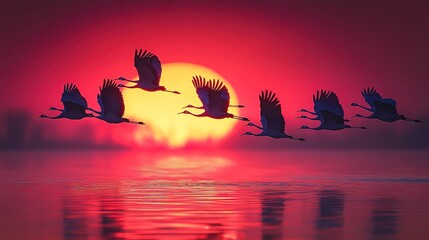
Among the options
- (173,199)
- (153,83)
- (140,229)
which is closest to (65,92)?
(153,83)

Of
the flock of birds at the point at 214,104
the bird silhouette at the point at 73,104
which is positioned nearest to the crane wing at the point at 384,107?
the flock of birds at the point at 214,104

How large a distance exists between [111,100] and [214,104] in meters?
5.80

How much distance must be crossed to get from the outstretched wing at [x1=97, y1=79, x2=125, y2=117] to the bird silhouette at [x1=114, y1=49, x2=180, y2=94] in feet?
2.74

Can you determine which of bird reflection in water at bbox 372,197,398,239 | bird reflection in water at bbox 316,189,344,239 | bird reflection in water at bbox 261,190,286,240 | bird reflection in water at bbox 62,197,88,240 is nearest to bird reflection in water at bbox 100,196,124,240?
bird reflection in water at bbox 62,197,88,240

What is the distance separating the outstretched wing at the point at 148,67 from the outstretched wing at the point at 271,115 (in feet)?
23.4

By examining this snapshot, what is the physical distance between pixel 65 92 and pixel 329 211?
1085 inches

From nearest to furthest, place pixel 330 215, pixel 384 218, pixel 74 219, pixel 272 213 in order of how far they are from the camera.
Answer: pixel 74 219 → pixel 384 218 → pixel 330 215 → pixel 272 213

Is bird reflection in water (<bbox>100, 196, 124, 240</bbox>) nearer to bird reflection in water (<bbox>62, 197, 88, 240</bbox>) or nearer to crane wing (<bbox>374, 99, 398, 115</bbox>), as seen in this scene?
bird reflection in water (<bbox>62, 197, 88, 240</bbox>)

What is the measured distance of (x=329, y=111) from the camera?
7456 cm

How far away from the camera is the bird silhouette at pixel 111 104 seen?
6556cm

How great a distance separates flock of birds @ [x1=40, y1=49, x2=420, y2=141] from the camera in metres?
64.8

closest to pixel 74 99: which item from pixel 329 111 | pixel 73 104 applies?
pixel 73 104

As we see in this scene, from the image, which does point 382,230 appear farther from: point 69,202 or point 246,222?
point 69,202

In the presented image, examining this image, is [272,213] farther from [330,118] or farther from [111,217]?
[330,118]
